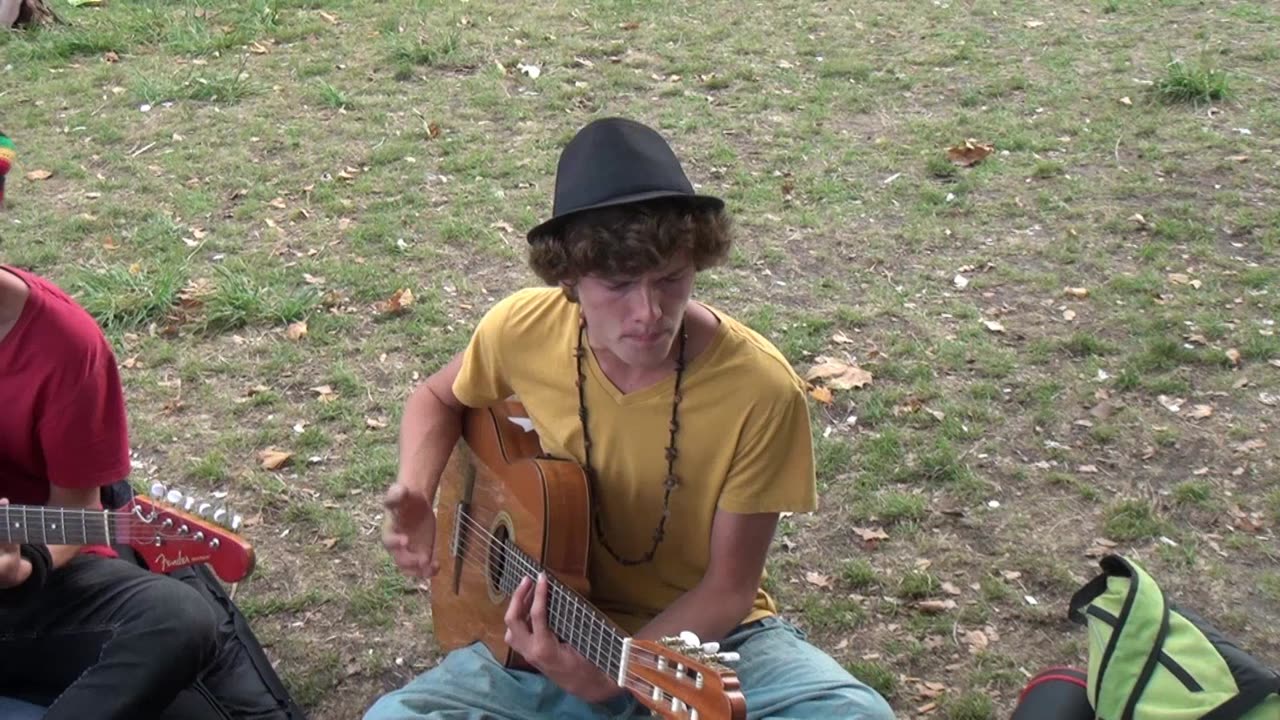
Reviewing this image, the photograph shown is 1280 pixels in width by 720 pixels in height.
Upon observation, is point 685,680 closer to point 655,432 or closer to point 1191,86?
point 655,432

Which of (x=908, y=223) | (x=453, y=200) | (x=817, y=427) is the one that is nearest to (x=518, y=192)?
(x=453, y=200)

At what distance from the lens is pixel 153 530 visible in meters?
2.79

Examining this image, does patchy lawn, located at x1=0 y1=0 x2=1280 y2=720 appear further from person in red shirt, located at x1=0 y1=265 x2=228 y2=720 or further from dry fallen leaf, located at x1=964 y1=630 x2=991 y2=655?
person in red shirt, located at x1=0 y1=265 x2=228 y2=720

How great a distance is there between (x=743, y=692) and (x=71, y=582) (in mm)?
1533

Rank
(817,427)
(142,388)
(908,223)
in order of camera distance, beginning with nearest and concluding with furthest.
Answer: (817,427)
(142,388)
(908,223)

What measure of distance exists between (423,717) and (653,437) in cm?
71

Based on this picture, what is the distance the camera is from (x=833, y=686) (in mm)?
2361

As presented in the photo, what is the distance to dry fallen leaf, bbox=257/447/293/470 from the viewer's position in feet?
13.8

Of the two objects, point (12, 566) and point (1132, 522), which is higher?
point (12, 566)

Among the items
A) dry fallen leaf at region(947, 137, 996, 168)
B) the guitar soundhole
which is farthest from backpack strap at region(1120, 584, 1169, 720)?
dry fallen leaf at region(947, 137, 996, 168)

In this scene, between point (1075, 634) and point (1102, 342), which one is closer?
point (1075, 634)

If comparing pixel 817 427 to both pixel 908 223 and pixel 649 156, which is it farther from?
pixel 649 156

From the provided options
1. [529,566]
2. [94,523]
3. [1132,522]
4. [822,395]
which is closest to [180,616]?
[94,523]

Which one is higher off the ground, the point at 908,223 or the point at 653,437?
the point at 653,437
